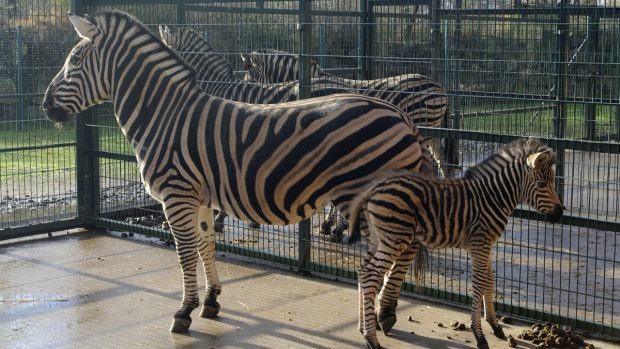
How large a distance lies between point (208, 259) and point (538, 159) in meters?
2.61

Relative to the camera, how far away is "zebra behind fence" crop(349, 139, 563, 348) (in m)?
5.51

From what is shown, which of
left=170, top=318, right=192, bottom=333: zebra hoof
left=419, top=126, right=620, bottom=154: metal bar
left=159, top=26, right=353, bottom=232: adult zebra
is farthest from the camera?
left=159, top=26, right=353, bottom=232: adult zebra

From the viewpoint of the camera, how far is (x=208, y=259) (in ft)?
21.9

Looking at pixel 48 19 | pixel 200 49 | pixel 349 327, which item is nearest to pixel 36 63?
pixel 48 19

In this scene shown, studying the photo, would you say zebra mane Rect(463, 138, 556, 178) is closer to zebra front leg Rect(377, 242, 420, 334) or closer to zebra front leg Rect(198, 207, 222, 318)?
zebra front leg Rect(377, 242, 420, 334)

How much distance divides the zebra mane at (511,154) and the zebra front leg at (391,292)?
664mm

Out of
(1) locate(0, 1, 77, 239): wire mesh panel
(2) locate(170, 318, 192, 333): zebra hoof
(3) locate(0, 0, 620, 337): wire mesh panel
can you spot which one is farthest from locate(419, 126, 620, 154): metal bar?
(1) locate(0, 1, 77, 239): wire mesh panel

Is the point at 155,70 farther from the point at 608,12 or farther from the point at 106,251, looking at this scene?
the point at 608,12

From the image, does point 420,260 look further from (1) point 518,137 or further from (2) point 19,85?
(2) point 19,85

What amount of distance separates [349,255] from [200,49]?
130 inches

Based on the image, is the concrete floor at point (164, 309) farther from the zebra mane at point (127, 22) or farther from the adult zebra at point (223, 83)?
the zebra mane at point (127, 22)

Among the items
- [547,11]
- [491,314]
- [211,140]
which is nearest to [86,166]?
[211,140]

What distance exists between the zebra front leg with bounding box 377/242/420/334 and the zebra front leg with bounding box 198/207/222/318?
1297 millimetres

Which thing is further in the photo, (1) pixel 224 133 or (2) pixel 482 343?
(1) pixel 224 133
